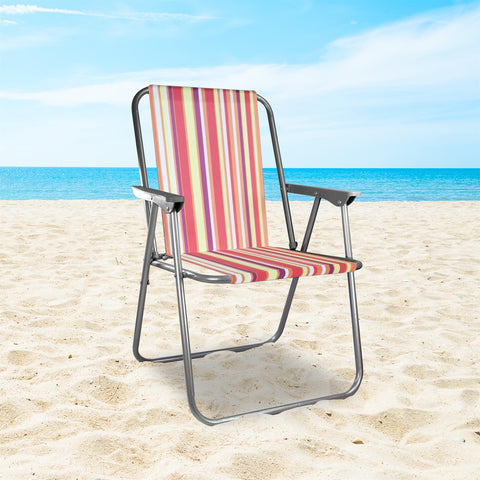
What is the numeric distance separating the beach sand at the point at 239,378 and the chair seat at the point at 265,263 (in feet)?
1.57

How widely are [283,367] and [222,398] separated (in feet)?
1.29

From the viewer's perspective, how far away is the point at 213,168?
2348 mm

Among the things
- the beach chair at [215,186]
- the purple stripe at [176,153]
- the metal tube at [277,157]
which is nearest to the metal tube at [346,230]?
the beach chair at [215,186]

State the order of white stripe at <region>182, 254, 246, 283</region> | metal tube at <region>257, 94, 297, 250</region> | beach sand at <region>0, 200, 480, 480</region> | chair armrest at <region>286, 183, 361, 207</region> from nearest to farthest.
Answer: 1. beach sand at <region>0, 200, 480, 480</region>
2. white stripe at <region>182, 254, 246, 283</region>
3. chair armrest at <region>286, 183, 361, 207</region>
4. metal tube at <region>257, 94, 297, 250</region>

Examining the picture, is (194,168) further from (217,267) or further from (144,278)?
(217,267)

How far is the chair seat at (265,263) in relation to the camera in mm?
1725

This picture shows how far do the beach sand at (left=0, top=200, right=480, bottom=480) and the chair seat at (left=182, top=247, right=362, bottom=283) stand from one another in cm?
48

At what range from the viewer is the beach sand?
5.11 feet

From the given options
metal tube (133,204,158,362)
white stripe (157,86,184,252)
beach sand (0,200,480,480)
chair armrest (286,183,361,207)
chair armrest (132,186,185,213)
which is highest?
white stripe (157,86,184,252)

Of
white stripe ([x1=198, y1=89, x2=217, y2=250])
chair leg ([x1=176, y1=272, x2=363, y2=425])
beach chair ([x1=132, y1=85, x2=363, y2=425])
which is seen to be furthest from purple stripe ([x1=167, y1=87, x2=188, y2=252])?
chair leg ([x1=176, y1=272, x2=363, y2=425])

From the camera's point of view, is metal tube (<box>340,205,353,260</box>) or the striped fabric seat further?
the striped fabric seat

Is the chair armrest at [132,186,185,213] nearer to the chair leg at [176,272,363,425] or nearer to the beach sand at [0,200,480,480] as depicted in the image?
the chair leg at [176,272,363,425]

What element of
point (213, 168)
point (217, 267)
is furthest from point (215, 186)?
point (217, 267)

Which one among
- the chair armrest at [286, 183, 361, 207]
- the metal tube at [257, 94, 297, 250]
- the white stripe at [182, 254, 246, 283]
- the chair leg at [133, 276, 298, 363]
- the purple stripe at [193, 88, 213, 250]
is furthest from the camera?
the metal tube at [257, 94, 297, 250]
